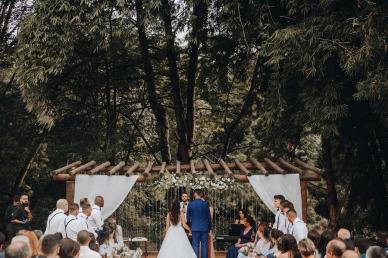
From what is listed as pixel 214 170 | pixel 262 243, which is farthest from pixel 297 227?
pixel 214 170

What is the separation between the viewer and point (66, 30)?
13586 millimetres

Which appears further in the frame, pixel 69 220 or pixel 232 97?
pixel 232 97

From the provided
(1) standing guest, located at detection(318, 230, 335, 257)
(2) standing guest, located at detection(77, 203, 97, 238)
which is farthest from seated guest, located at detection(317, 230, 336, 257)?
(2) standing guest, located at detection(77, 203, 97, 238)

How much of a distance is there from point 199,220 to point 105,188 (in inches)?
109

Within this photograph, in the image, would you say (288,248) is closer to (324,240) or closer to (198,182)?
(324,240)

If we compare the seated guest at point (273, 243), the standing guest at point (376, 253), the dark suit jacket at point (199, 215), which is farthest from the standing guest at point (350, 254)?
the dark suit jacket at point (199, 215)

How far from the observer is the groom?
443 inches

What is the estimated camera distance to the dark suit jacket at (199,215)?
11.2 m

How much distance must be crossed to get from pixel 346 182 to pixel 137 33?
7.86 meters

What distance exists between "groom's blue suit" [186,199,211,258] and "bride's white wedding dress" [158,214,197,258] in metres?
0.18

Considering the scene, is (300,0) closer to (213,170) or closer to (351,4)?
(351,4)

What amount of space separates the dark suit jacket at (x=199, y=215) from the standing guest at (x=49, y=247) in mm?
6215

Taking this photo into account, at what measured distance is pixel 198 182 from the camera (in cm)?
1223

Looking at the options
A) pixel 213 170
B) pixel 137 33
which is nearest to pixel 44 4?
pixel 137 33
